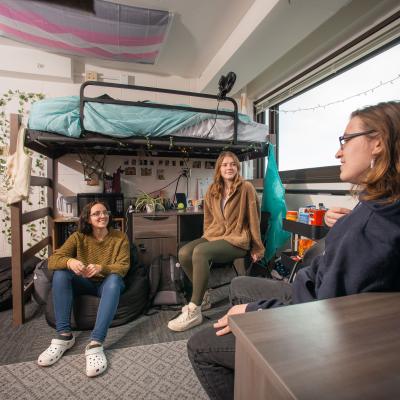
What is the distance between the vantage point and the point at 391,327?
0.42 meters

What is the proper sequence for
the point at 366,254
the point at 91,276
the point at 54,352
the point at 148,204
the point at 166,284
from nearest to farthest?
the point at 366,254 → the point at 54,352 → the point at 91,276 → the point at 166,284 → the point at 148,204

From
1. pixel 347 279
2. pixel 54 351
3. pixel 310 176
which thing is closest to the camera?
pixel 347 279

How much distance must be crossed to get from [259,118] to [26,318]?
122 inches

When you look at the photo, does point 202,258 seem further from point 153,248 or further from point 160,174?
point 160,174

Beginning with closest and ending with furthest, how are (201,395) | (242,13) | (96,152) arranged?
(201,395) < (242,13) < (96,152)

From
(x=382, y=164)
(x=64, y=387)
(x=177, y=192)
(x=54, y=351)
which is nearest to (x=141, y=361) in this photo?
(x=64, y=387)

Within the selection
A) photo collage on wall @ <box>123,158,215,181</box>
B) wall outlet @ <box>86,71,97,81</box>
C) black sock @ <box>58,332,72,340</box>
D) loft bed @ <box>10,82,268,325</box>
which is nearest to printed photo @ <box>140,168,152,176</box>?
photo collage on wall @ <box>123,158,215,181</box>

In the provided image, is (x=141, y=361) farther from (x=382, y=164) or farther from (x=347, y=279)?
(x=382, y=164)

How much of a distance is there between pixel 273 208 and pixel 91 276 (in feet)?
5.06

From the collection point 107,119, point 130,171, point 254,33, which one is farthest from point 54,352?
point 254,33

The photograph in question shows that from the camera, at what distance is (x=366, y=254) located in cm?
56

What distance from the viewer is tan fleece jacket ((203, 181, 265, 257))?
1.72 m

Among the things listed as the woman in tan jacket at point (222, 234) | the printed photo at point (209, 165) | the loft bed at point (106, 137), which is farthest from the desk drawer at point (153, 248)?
the printed photo at point (209, 165)

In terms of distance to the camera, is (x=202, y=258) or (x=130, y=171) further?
(x=130, y=171)
